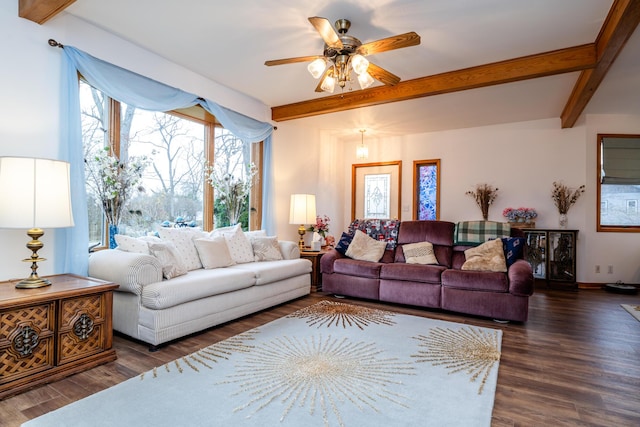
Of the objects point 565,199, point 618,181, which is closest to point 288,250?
point 565,199

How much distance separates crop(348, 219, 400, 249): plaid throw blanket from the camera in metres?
4.72

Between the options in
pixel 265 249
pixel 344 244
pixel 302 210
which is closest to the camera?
pixel 265 249

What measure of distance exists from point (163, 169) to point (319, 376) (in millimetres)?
2939

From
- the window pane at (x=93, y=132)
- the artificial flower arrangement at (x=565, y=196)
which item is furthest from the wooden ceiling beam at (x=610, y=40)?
the window pane at (x=93, y=132)

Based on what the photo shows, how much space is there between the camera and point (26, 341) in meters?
2.03

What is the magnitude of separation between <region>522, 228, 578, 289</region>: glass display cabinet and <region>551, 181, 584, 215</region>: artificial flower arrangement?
1.38 ft

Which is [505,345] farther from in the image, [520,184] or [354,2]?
[520,184]

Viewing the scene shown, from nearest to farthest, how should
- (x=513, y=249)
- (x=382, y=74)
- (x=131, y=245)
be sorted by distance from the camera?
(x=131, y=245) < (x=382, y=74) < (x=513, y=249)

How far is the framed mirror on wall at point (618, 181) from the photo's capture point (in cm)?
524

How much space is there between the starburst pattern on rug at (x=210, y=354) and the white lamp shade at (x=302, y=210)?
2.33m

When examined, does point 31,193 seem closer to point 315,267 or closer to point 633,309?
point 315,267

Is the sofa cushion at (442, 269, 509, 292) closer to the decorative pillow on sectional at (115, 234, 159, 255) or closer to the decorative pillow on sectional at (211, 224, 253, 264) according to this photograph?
the decorative pillow on sectional at (211, 224, 253, 264)

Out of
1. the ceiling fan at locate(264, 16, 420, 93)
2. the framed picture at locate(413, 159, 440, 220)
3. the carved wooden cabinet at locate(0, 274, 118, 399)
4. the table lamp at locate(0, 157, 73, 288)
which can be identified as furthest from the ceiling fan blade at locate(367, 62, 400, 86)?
the framed picture at locate(413, 159, 440, 220)

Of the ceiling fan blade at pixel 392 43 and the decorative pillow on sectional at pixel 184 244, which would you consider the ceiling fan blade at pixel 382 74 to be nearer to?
the ceiling fan blade at pixel 392 43
